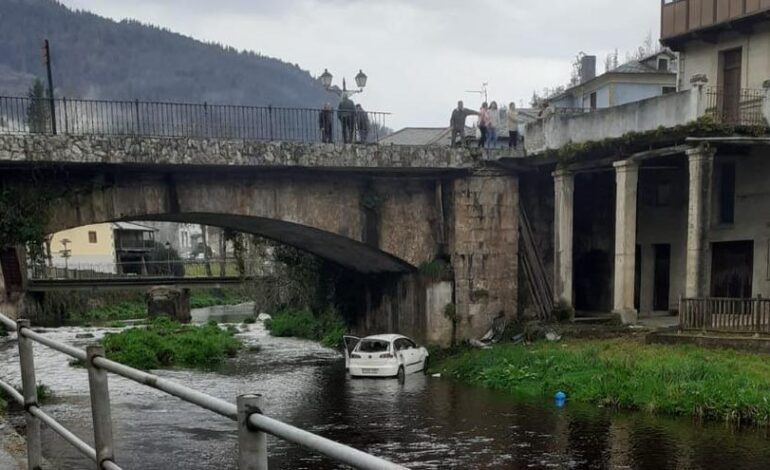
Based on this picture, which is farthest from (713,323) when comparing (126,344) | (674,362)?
(126,344)

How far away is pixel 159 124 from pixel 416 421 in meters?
10.2

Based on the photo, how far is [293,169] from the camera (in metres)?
18.9

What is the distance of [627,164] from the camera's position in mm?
19266

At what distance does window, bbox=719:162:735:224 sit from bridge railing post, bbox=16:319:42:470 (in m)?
22.0

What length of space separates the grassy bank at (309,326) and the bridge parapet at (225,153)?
39.3ft

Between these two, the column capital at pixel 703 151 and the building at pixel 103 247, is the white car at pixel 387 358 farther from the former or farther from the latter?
the building at pixel 103 247

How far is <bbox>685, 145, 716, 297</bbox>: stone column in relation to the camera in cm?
1769

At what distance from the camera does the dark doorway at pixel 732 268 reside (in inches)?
855

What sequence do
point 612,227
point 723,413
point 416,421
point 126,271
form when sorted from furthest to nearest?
1. point 126,271
2. point 612,227
3. point 416,421
4. point 723,413

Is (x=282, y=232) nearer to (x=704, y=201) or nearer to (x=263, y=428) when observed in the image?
(x=704, y=201)

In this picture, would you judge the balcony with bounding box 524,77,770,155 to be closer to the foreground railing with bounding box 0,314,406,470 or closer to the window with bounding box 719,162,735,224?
the window with bounding box 719,162,735,224

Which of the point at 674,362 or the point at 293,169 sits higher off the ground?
the point at 293,169

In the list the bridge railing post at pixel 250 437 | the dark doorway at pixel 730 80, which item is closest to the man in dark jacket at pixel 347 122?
the dark doorway at pixel 730 80

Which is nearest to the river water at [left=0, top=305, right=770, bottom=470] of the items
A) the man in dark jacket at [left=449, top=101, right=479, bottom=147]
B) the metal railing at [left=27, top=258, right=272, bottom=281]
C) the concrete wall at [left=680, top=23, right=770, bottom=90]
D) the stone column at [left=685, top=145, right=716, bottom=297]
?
the stone column at [left=685, top=145, right=716, bottom=297]
